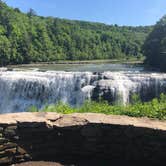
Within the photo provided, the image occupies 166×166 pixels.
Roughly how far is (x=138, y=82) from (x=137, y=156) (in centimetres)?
1798

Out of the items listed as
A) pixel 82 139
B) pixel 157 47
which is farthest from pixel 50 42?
pixel 82 139

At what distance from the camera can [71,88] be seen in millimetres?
23750

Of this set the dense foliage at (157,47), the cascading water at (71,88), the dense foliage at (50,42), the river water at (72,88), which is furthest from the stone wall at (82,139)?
the dense foliage at (50,42)

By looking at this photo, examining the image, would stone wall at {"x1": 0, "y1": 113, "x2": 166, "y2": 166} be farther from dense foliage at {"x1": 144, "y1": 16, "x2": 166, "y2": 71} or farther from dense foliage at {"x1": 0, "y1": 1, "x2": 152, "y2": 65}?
dense foliage at {"x1": 0, "y1": 1, "x2": 152, "y2": 65}

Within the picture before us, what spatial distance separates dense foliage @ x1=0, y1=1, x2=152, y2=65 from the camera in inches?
2502

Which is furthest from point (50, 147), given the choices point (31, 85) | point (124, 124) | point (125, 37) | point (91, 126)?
point (125, 37)

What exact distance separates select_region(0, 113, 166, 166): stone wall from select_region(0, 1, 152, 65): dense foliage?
52480 millimetres

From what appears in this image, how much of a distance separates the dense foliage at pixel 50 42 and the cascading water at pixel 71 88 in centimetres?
3290

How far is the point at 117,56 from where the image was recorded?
94500mm

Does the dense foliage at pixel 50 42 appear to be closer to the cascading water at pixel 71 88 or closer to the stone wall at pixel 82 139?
the cascading water at pixel 71 88

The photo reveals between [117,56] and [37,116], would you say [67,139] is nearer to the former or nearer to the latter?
[37,116]

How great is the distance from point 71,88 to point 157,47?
A: 2284 centimetres

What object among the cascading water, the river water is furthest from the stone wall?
the cascading water

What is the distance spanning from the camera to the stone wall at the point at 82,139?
5.21 metres
